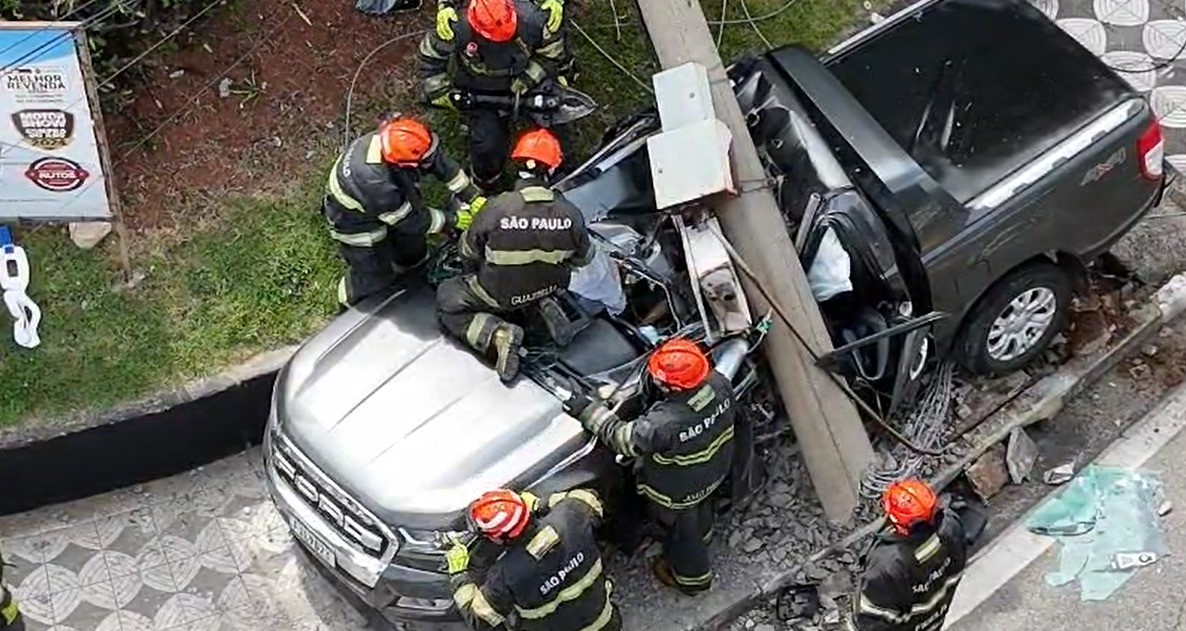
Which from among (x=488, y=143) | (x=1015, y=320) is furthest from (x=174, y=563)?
(x=1015, y=320)

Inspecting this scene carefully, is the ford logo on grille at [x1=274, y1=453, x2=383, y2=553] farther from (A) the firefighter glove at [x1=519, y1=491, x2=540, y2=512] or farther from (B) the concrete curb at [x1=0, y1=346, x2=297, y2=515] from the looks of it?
(B) the concrete curb at [x1=0, y1=346, x2=297, y2=515]

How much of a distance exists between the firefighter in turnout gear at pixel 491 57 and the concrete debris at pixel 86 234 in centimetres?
171

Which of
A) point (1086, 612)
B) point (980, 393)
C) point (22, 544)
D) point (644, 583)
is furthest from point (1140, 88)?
point (22, 544)

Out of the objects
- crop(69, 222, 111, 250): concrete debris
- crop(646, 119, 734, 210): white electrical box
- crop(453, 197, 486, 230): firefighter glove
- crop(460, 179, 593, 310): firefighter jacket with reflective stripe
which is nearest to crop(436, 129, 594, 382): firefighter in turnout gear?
crop(460, 179, 593, 310): firefighter jacket with reflective stripe

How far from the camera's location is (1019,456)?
7672 millimetres

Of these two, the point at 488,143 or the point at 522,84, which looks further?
the point at 488,143

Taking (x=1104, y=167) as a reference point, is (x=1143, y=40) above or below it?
below

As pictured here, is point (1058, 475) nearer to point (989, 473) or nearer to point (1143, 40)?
point (989, 473)

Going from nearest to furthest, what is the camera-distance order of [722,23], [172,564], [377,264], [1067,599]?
1. [1067,599]
2. [377,264]
3. [172,564]
4. [722,23]

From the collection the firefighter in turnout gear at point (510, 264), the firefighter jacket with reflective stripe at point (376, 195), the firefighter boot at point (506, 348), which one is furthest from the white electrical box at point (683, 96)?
the firefighter boot at point (506, 348)

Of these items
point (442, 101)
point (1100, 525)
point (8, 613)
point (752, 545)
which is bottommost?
point (752, 545)

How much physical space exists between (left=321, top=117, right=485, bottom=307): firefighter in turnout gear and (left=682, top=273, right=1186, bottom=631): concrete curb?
2.02 metres

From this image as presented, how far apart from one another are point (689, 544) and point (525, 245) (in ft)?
4.70

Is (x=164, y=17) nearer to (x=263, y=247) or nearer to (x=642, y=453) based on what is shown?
(x=263, y=247)
